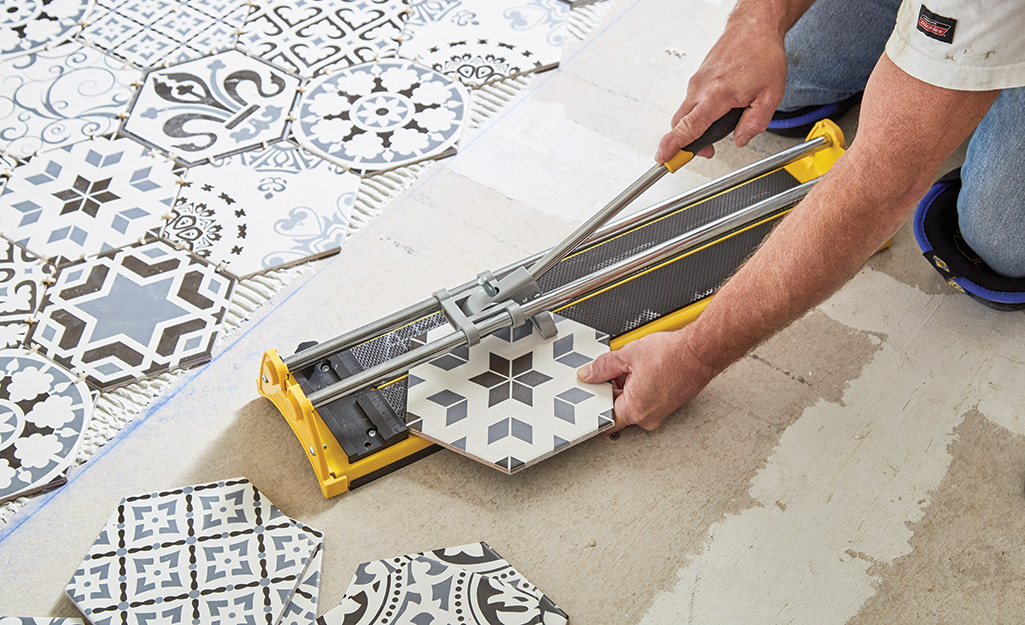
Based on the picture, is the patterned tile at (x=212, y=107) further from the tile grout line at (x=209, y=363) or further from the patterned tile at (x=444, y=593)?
the patterned tile at (x=444, y=593)

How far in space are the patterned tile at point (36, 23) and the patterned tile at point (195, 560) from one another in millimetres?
1123

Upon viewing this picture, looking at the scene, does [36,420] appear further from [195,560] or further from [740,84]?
[740,84]

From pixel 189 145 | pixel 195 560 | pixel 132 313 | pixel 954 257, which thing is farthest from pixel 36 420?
pixel 954 257

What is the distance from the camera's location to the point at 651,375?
3.83 feet

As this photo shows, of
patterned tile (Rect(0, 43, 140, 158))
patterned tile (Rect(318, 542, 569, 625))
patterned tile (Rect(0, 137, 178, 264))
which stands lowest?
patterned tile (Rect(318, 542, 569, 625))

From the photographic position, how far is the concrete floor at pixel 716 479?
3.62ft

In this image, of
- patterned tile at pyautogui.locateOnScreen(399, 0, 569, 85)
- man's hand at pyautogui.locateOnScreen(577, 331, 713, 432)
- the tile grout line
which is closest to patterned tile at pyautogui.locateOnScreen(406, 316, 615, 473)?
man's hand at pyautogui.locateOnScreen(577, 331, 713, 432)

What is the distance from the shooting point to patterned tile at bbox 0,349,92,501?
Answer: 1.20 metres

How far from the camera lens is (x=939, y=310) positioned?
4.54 ft

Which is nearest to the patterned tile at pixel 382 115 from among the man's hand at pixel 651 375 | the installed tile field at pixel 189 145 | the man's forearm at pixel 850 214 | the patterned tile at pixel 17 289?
the installed tile field at pixel 189 145

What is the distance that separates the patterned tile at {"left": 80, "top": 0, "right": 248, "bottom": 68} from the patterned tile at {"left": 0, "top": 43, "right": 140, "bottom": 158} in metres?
0.05

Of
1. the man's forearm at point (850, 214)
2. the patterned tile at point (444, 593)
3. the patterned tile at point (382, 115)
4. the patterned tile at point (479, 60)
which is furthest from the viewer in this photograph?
the patterned tile at point (479, 60)

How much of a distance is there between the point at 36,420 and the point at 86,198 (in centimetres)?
45

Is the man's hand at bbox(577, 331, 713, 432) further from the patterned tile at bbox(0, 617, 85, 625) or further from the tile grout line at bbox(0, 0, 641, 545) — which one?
the patterned tile at bbox(0, 617, 85, 625)
